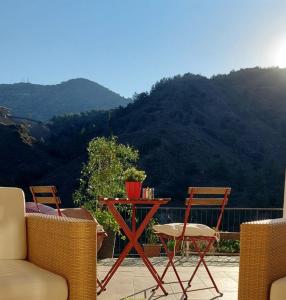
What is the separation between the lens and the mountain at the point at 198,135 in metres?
21.6

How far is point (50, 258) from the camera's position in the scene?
6.61ft

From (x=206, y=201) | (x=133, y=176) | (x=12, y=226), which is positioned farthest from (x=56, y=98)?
(x=12, y=226)

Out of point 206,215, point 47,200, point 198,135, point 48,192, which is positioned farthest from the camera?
point 198,135

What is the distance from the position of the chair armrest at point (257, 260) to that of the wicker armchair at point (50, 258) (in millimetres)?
617

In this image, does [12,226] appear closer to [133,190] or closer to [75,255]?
[75,255]

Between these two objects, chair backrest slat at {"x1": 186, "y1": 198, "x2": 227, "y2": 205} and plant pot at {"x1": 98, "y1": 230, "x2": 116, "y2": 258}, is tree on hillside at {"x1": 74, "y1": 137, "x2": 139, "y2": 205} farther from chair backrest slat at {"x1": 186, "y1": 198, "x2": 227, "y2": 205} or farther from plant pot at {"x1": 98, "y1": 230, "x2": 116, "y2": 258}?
→ chair backrest slat at {"x1": 186, "y1": 198, "x2": 227, "y2": 205}

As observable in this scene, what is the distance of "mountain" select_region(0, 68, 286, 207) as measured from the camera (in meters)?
21.6

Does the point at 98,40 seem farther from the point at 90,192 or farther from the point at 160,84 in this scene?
the point at 90,192

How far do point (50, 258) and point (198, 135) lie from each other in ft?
79.1

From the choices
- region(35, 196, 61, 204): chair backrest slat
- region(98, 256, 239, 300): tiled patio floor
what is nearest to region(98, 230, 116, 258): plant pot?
region(98, 256, 239, 300): tiled patio floor

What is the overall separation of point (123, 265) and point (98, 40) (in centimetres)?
1647

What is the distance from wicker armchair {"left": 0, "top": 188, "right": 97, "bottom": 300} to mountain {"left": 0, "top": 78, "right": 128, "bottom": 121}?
2374 cm

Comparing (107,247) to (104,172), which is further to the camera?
(104,172)

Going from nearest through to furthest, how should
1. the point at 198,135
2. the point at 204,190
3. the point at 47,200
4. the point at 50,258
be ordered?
the point at 50,258, the point at 204,190, the point at 47,200, the point at 198,135
